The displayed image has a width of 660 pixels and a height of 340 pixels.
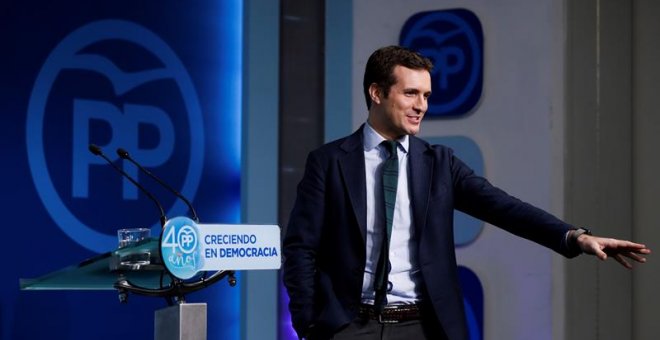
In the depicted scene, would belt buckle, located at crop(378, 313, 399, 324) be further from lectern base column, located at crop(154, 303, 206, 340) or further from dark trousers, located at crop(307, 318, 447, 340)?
lectern base column, located at crop(154, 303, 206, 340)

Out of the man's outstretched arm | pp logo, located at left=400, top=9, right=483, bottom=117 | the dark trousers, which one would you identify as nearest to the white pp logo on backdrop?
pp logo, located at left=400, top=9, right=483, bottom=117

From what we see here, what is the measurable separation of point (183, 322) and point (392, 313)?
1.94ft

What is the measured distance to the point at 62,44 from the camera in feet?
17.5

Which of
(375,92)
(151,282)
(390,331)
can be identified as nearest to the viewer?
(390,331)

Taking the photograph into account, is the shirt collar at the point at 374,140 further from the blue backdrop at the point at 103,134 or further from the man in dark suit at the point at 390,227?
the blue backdrop at the point at 103,134

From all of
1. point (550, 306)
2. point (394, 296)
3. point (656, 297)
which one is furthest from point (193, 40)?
point (394, 296)

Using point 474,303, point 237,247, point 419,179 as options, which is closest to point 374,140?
point 419,179

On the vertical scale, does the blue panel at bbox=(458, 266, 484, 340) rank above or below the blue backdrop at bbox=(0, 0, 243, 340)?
below

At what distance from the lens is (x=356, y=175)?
9.84ft

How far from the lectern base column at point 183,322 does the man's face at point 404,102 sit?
2.62 feet

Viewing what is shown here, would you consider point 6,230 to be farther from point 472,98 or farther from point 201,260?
point 201,260

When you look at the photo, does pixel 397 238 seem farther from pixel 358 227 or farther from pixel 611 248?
pixel 611 248

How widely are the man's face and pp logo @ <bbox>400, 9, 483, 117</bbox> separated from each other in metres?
2.48

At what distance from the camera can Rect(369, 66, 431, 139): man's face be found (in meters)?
3.02
